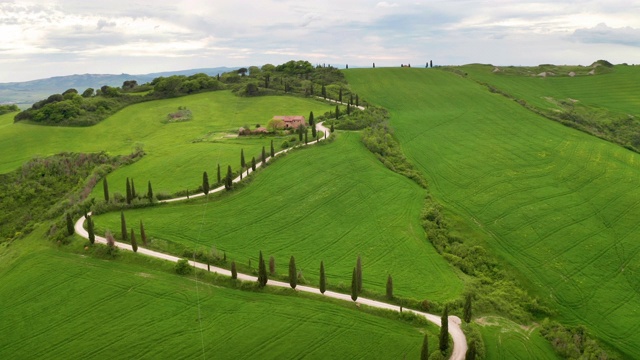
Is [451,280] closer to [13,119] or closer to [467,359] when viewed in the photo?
[467,359]

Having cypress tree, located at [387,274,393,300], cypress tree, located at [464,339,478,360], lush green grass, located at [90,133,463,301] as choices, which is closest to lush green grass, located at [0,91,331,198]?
lush green grass, located at [90,133,463,301]

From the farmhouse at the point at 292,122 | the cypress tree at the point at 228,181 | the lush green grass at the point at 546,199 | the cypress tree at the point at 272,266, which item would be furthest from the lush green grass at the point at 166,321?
the farmhouse at the point at 292,122

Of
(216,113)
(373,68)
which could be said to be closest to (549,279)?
(216,113)

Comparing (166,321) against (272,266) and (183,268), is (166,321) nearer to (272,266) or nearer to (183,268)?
(183,268)

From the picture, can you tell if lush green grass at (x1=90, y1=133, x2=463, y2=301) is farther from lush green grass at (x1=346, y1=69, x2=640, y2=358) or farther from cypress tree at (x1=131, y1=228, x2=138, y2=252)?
lush green grass at (x1=346, y1=69, x2=640, y2=358)

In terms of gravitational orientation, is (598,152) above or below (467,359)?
above

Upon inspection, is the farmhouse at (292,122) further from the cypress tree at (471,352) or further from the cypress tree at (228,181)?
the cypress tree at (471,352)
